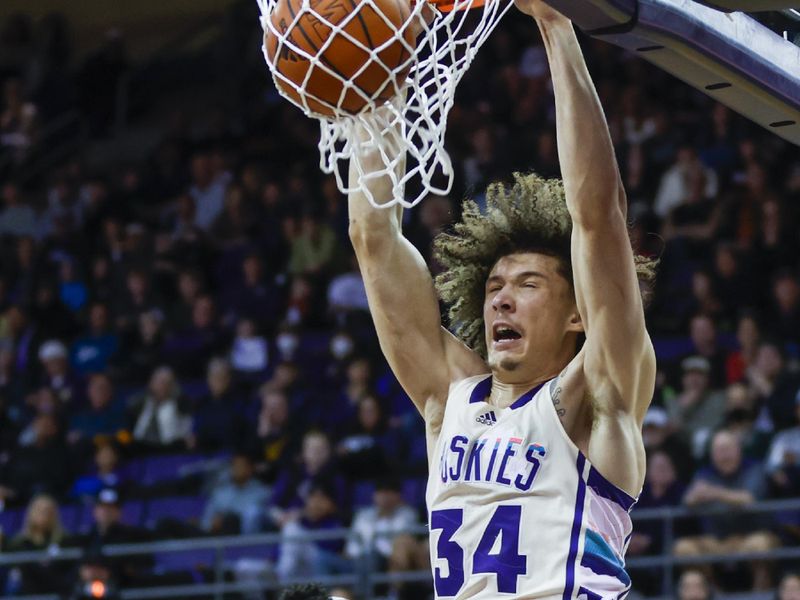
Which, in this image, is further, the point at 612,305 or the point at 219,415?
the point at 219,415

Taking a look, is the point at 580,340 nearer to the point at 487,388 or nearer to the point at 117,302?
the point at 487,388

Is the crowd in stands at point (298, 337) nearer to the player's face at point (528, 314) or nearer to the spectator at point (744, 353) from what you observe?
the spectator at point (744, 353)

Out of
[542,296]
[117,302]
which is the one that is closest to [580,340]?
[542,296]

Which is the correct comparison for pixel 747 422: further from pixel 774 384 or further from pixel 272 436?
pixel 272 436

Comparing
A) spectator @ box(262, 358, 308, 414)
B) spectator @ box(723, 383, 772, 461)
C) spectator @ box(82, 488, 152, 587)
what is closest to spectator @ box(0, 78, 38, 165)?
spectator @ box(262, 358, 308, 414)

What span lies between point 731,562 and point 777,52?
5126mm

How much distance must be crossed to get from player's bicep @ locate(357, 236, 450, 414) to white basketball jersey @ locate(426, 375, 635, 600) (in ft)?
1.14

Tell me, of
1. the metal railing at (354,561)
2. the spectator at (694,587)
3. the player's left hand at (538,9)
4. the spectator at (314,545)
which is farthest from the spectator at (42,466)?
the player's left hand at (538,9)

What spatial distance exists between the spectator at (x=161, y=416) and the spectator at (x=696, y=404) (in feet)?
12.5

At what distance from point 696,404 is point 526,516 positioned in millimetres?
5400

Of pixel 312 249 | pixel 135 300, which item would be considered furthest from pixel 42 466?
pixel 312 249

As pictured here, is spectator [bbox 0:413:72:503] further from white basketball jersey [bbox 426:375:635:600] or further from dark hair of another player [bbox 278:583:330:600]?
white basketball jersey [bbox 426:375:635:600]

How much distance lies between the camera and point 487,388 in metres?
4.11

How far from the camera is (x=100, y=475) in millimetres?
10805
